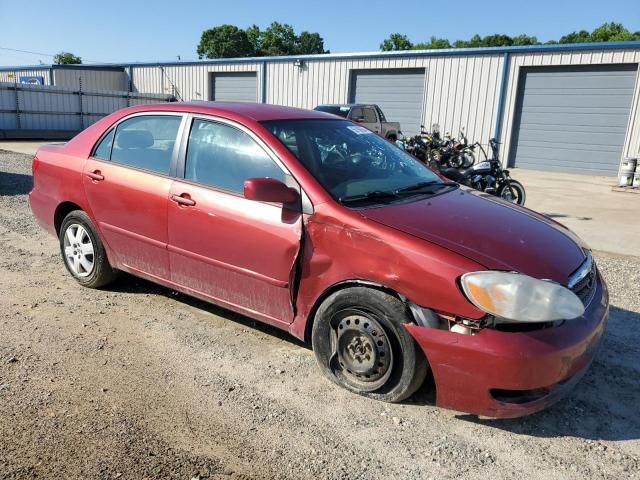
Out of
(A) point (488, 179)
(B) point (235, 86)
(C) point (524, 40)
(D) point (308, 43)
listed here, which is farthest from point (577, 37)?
(A) point (488, 179)

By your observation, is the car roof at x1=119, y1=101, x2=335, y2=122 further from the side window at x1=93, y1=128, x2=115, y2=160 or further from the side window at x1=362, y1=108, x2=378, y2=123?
the side window at x1=362, y1=108, x2=378, y2=123

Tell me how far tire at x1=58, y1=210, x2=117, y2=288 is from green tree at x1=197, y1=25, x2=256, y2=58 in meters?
71.3

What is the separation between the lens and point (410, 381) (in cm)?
285

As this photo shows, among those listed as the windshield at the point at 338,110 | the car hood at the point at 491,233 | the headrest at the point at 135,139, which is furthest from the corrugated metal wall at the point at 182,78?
the car hood at the point at 491,233

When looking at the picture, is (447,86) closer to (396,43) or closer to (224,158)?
(224,158)

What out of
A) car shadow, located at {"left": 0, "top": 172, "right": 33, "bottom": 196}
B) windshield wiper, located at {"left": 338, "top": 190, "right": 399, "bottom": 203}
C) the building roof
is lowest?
car shadow, located at {"left": 0, "top": 172, "right": 33, "bottom": 196}

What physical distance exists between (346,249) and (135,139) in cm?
221

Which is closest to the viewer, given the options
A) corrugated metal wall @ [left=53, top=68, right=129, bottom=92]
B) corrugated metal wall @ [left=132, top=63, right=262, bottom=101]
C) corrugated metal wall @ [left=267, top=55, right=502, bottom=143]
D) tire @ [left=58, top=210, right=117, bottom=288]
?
tire @ [left=58, top=210, right=117, bottom=288]

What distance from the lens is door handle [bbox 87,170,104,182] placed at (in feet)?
14.1

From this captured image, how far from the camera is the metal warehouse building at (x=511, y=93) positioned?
16.4 meters

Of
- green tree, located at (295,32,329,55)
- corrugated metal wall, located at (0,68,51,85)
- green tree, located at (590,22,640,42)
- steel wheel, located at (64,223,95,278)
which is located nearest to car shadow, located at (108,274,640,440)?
steel wheel, located at (64,223,95,278)

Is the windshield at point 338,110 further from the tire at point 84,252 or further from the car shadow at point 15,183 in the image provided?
the tire at point 84,252

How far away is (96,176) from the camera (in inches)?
170

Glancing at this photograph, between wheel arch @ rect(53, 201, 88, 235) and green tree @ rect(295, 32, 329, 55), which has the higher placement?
green tree @ rect(295, 32, 329, 55)
